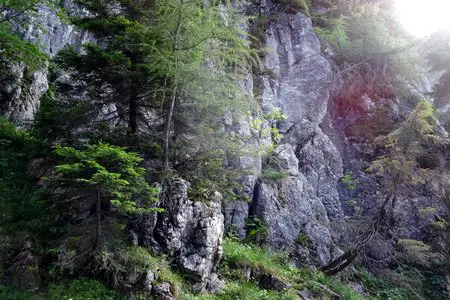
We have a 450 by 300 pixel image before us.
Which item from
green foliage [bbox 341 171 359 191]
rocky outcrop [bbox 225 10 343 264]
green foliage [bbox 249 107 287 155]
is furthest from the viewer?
green foliage [bbox 341 171 359 191]

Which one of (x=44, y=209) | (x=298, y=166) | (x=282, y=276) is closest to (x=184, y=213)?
(x=44, y=209)

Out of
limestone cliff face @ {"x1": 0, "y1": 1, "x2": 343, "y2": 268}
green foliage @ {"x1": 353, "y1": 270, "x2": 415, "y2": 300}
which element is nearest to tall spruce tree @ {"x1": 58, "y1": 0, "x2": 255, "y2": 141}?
limestone cliff face @ {"x1": 0, "y1": 1, "x2": 343, "y2": 268}

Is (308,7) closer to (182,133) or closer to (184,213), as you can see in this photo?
(182,133)

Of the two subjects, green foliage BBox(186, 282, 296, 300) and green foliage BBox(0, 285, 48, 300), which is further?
green foliage BBox(186, 282, 296, 300)

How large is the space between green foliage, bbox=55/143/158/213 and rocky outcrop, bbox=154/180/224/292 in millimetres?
1228

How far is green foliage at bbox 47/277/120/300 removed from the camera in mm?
6008

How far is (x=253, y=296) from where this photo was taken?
820 centimetres

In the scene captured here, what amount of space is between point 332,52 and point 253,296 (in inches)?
599

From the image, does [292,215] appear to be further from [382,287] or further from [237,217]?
[382,287]

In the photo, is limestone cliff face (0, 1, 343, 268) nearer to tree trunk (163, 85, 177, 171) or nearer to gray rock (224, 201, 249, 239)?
gray rock (224, 201, 249, 239)

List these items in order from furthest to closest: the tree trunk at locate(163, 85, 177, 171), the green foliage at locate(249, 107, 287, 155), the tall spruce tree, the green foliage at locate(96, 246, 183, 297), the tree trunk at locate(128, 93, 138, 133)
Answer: the green foliage at locate(249, 107, 287, 155) → the tree trunk at locate(128, 93, 138, 133) → the tree trunk at locate(163, 85, 177, 171) → the tall spruce tree → the green foliage at locate(96, 246, 183, 297)

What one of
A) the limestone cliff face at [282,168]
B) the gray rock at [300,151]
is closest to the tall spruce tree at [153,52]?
the limestone cliff face at [282,168]

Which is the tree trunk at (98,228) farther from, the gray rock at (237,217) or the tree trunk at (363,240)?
the tree trunk at (363,240)

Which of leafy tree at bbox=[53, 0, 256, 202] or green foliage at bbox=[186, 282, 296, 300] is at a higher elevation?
leafy tree at bbox=[53, 0, 256, 202]
